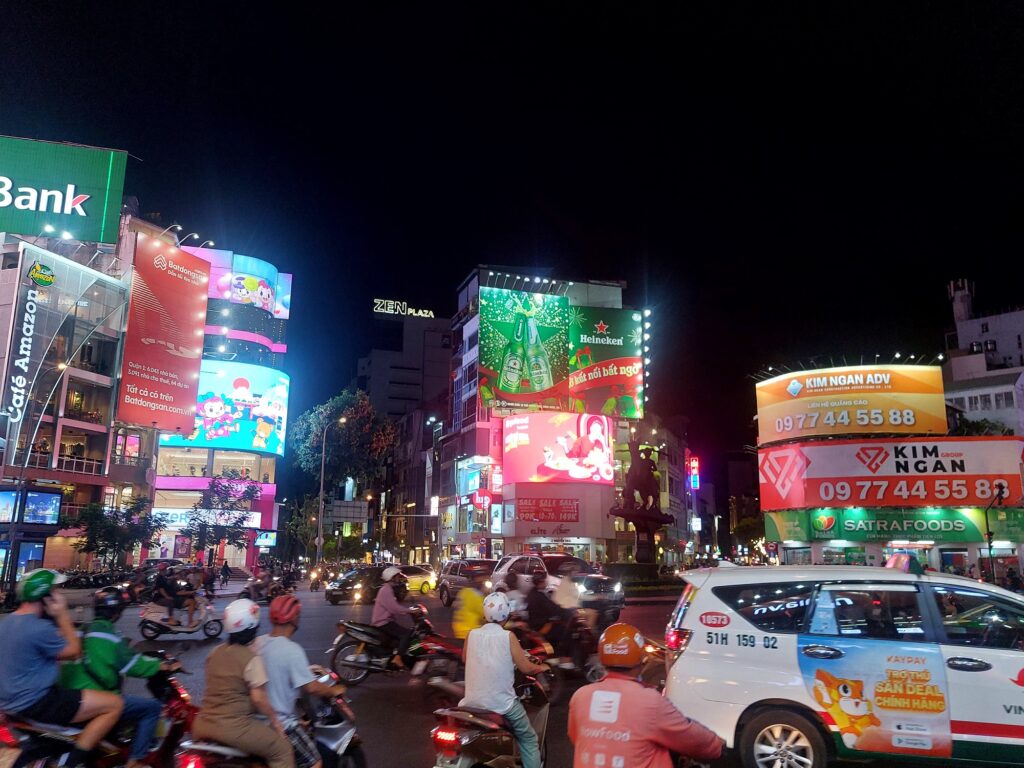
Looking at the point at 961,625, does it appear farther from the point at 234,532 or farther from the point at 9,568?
the point at 234,532

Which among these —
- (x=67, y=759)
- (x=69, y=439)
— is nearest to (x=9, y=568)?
(x=69, y=439)

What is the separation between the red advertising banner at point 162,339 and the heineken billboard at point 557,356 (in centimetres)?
2000

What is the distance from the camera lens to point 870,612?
6.30m

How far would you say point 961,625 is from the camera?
6148mm

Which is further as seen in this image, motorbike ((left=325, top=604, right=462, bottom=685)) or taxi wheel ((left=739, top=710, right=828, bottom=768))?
motorbike ((left=325, top=604, right=462, bottom=685))

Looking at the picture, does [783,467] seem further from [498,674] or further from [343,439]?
[498,674]

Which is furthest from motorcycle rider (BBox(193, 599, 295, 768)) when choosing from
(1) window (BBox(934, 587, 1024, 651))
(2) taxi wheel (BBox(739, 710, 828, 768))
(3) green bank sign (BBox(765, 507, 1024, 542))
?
(3) green bank sign (BBox(765, 507, 1024, 542))

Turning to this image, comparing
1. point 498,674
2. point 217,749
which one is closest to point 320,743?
point 217,749

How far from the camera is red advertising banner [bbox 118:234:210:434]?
1854 inches

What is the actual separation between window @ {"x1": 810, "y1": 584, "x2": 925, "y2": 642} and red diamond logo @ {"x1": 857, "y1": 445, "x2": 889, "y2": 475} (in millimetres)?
37263

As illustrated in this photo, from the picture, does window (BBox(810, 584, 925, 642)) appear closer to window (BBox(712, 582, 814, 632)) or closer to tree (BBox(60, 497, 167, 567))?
window (BBox(712, 582, 814, 632))

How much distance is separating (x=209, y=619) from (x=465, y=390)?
45.6 m

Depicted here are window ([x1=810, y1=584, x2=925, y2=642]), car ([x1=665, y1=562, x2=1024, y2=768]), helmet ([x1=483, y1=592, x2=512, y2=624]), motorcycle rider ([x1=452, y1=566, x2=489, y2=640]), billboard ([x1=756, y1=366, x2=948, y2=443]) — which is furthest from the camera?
billboard ([x1=756, y1=366, x2=948, y2=443])

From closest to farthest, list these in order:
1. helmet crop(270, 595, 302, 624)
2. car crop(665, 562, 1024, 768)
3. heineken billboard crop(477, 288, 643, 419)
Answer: helmet crop(270, 595, 302, 624) < car crop(665, 562, 1024, 768) < heineken billboard crop(477, 288, 643, 419)
